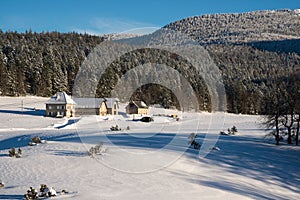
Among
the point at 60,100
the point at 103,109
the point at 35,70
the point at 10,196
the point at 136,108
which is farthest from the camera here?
the point at 35,70

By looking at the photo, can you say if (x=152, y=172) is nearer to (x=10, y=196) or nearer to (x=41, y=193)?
(x=41, y=193)

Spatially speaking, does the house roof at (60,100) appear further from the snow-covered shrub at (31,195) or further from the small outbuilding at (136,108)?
the snow-covered shrub at (31,195)

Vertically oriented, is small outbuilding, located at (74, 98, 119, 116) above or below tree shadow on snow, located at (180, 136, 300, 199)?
above

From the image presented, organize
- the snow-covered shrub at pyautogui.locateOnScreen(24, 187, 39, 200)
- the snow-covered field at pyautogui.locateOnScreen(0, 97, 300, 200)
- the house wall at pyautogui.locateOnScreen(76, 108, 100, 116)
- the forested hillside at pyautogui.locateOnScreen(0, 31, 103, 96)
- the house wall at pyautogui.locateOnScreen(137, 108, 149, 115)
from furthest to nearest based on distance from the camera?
the forested hillside at pyautogui.locateOnScreen(0, 31, 103, 96), the house wall at pyautogui.locateOnScreen(137, 108, 149, 115), the house wall at pyautogui.locateOnScreen(76, 108, 100, 116), the snow-covered field at pyautogui.locateOnScreen(0, 97, 300, 200), the snow-covered shrub at pyautogui.locateOnScreen(24, 187, 39, 200)

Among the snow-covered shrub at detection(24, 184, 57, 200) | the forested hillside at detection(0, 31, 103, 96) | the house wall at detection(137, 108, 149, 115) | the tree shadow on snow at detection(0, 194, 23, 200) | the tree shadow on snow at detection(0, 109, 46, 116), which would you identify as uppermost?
the forested hillside at detection(0, 31, 103, 96)

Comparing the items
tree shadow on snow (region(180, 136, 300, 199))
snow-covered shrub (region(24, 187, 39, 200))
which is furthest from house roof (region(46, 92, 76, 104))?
snow-covered shrub (region(24, 187, 39, 200))

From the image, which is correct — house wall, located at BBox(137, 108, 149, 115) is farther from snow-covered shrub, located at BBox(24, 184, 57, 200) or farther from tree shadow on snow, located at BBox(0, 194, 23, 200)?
tree shadow on snow, located at BBox(0, 194, 23, 200)

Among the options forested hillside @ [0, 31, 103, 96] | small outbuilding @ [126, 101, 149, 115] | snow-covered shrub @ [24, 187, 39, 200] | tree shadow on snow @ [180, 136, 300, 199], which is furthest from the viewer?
forested hillside @ [0, 31, 103, 96]

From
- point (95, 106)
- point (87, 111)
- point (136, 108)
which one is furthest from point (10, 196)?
point (136, 108)

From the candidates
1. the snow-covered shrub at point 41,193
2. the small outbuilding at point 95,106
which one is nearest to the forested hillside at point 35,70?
the small outbuilding at point 95,106

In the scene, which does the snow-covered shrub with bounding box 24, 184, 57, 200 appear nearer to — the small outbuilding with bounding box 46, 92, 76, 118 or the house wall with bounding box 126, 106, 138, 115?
the small outbuilding with bounding box 46, 92, 76, 118

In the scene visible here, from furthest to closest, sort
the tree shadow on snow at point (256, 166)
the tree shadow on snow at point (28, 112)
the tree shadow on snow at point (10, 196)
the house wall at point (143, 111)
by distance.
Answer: the house wall at point (143, 111)
the tree shadow on snow at point (28, 112)
the tree shadow on snow at point (256, 166)
the tree shadow on snow at point (10, 196)

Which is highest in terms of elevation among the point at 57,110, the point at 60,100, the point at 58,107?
the point at 60,100

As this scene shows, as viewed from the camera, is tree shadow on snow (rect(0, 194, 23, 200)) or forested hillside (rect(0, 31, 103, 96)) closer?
tree shadow on snow (rect(0, 194, 23, 200))
